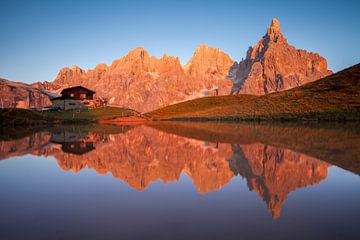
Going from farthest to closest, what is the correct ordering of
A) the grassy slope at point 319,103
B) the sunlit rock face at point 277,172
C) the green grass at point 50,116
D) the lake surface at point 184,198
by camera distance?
the grassy slope at point 319,103 → the green grass at point 50,116 → the sunlit rock face at point 277,172 → the lake surface at point 184,198

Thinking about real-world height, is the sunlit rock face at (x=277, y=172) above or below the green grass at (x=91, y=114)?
below

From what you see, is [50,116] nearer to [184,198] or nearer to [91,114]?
[91,114]

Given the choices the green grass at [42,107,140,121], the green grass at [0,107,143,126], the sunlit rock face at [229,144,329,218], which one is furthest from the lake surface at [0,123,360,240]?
the green grass at [42,107,140,121]

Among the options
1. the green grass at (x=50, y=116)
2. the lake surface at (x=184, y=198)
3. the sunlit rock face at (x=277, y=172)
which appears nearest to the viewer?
the lake surface at (x=184, y=198)

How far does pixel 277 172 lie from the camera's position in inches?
417

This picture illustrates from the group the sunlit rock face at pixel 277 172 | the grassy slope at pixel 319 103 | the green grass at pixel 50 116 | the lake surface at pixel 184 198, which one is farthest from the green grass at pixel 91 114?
the sunlit rock face at pixel 277 172

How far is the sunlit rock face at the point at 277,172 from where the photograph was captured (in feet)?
26.2

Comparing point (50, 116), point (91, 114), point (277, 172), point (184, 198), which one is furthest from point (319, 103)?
point (184, 198)

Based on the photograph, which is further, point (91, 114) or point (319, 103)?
point (91, 114)

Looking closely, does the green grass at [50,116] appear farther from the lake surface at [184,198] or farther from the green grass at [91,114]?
the lake surface at [184,198]

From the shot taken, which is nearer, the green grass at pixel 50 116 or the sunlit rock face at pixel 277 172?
the sunlit rock face at pixel 277 172

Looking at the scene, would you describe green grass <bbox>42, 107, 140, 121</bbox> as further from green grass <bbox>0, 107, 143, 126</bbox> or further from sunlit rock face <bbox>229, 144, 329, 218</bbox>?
sunlit rock face <bbox>229, 144, 329, 218</bbox>

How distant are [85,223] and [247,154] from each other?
1098cm

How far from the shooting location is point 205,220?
6129 millimetres
